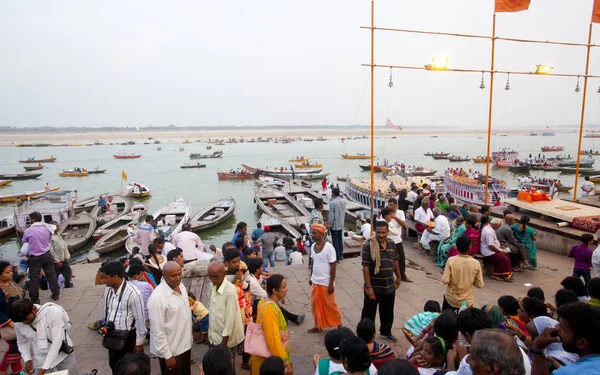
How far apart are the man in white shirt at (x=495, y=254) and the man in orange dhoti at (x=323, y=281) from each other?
12.0 ft

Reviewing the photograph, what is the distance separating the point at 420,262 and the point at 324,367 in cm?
584

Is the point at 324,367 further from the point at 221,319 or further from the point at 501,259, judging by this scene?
the point at 501,259

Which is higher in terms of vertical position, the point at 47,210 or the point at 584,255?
the point at 584,255

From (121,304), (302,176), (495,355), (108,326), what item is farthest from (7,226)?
(302,176)

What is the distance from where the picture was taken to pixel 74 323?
5488mm

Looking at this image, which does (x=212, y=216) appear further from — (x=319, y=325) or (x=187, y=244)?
(x=319, y=325)

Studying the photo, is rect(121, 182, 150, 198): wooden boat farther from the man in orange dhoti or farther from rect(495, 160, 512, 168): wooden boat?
rect(495, 160, 512, 168): wooden boat

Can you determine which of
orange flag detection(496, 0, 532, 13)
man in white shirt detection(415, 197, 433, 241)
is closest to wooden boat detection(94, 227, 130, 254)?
man in white shirt detection(415, 197, 433, 241)

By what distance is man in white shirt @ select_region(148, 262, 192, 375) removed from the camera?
317cm

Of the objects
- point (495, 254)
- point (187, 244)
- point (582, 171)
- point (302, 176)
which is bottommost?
point (302, 176)

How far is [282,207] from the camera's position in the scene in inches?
941

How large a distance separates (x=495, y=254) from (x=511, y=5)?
7.14 meters

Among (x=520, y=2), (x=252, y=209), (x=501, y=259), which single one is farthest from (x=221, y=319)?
(x=252, y=209)

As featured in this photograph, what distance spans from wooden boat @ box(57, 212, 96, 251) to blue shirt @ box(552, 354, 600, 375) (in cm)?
2100
